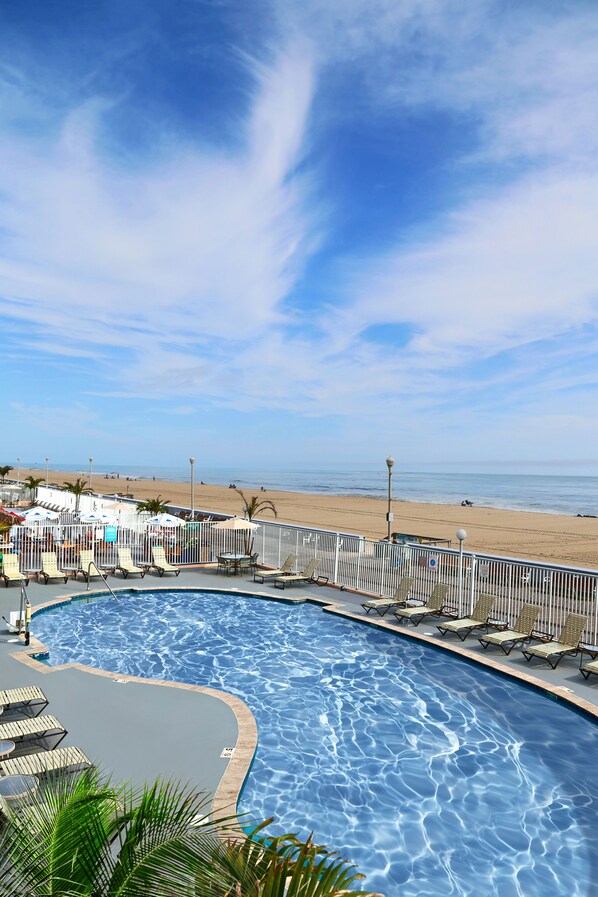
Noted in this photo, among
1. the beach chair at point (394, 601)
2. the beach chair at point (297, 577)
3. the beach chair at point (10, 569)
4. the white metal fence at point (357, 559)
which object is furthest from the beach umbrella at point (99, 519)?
Result: the beach chair at point (394, 601)

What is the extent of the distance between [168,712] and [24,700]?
6.43 feet

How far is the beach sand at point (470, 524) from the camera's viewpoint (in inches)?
1271

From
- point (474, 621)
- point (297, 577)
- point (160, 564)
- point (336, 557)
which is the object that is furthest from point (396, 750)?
point (160, 564)


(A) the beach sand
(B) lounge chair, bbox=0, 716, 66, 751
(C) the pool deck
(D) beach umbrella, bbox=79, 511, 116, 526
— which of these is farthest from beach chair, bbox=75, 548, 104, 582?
(A) the beach sand

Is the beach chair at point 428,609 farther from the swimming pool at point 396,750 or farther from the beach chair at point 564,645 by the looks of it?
the beach chair at point 564,645

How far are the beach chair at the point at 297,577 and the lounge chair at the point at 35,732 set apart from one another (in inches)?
394

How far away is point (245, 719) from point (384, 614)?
22.1 ft

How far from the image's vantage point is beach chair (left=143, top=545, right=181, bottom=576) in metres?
18.4

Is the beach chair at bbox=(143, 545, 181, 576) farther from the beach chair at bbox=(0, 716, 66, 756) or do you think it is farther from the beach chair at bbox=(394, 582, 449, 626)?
the beach chair at bbox=(0, 716, 66, 756)

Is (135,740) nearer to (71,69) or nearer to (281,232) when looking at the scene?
(71,69)

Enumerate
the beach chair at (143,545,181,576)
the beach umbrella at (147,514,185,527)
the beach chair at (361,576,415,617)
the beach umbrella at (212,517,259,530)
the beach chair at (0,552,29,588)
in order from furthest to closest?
1. the beach umbrella at (147,514,185,527)
2. the beach umbrella at (212,517,259,530)
3. the beach chair at (143,545,181,576)
4. the beach chair at (0,552,29,588)
5. the beach chair at (361,576,415,617)

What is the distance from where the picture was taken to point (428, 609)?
1380 cm

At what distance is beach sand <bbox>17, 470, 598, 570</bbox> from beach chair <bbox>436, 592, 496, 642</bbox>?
16.3 metres

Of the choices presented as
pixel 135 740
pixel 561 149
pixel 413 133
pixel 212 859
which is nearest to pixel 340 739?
pixel 135 740
